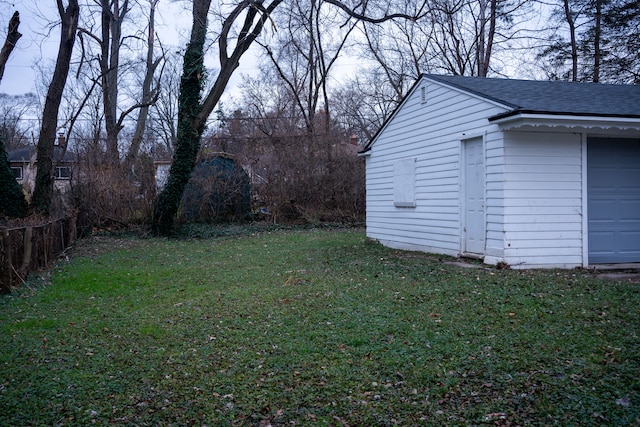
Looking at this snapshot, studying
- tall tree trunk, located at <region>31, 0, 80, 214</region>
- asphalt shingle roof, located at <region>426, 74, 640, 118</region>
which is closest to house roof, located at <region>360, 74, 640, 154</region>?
asphalt shingle roof, located at <region>426, 74, 640, 118</region>

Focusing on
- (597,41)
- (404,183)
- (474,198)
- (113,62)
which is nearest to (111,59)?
(113,62)

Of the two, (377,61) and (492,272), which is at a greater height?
(377,61)

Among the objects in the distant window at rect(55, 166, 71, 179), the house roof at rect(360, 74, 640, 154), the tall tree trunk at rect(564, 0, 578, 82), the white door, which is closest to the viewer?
the house roof at rect(360, 74, 640, 154)

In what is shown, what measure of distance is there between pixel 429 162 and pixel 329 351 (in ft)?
22.7

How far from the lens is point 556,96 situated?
30.7 feet

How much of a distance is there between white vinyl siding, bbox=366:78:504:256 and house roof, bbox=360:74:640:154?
0.27m

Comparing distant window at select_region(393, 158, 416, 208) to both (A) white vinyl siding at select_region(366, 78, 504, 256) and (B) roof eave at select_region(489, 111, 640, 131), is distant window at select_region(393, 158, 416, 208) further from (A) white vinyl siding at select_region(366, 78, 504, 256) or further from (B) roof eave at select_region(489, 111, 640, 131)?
(B) roof eave at select_region(489, 111, 640, 131)

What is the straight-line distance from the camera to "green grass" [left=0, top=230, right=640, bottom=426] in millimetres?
3549

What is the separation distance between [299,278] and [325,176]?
12.6m

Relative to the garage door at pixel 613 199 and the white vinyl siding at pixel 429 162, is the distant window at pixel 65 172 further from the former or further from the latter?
the garage door at pixel 613 199

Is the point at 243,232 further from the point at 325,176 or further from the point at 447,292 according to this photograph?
the point at 447,292

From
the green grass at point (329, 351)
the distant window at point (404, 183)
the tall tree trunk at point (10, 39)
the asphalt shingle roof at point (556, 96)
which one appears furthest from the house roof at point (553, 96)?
the tall tree trunk at point (10, 39)

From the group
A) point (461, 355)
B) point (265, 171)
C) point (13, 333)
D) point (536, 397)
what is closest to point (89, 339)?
point (13, 333)

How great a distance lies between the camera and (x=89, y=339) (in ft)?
17.2
